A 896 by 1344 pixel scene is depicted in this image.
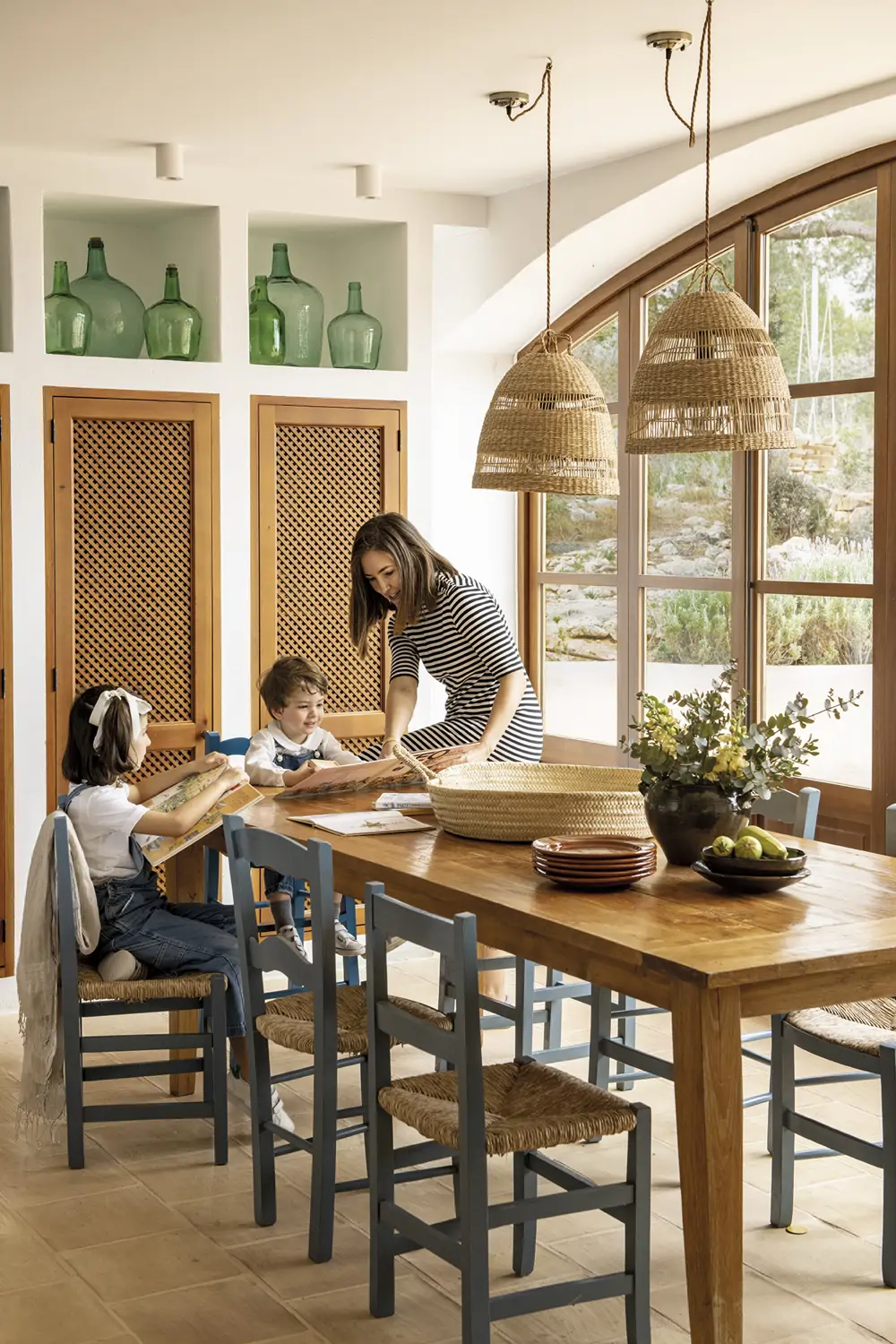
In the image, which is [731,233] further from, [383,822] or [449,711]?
[383,822]

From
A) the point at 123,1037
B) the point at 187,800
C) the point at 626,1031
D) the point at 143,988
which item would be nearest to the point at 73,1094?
the point at 123,1037

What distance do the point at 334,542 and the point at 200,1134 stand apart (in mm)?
2239

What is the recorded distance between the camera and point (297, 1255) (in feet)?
10.3

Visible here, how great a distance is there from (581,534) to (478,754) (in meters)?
1.84

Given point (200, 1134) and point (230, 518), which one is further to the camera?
point (230, 518)

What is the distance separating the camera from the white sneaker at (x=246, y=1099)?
3566mm

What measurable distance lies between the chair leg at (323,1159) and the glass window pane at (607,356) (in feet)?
10.5

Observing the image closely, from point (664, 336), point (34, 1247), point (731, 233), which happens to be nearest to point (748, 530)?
point (731, 233)

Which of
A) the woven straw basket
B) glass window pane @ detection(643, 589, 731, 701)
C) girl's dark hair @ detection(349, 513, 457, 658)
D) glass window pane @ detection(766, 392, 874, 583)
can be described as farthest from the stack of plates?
glass window pane @ detection(643, 589, 731, 701)

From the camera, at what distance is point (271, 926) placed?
15.1ft

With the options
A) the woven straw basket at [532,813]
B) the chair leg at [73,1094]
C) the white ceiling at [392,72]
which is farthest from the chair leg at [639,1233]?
the white ceiling at [392,72]

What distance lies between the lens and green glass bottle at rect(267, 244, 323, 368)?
17.6 feet

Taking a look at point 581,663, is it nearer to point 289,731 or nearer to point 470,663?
point 470,663

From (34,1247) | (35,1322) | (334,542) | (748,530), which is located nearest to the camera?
(35,1322)
